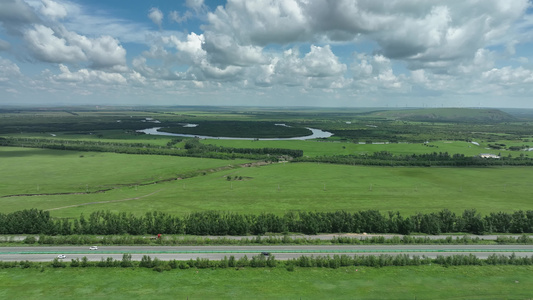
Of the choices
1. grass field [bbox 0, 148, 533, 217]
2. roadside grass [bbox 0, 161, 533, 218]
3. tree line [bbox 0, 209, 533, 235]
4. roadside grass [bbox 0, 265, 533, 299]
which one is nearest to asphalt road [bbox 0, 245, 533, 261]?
roadside grass [bbox 0, 265, 533, 299]

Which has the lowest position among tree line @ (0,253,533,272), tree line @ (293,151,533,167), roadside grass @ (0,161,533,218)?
roadside grass @ (0,161,533,218)

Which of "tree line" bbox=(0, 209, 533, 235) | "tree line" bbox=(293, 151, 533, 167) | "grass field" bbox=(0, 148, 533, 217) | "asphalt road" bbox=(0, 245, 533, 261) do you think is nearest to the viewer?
"asphalt road" bbox=(0, 245, 533, 261)

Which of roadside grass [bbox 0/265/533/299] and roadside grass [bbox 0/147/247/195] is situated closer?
roadside grass [bbox 0/265/533/299]

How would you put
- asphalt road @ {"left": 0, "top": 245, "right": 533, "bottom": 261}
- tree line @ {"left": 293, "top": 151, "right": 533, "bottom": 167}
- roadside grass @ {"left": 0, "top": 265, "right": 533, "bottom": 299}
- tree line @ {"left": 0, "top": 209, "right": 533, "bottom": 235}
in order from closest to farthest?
roadside grass @ {"left": 0, "top": 265, "right": 533, "bottom": 299}, asphalt road @ {"left": 0, "top": 245, "right": 533, "bottom": 261}, tree line @ {"left": 0, "top": 209, "right": 533, "bottom": 235}, tree line @ {"left": 293, "top": 151, "right": 533, "bottom": 167}

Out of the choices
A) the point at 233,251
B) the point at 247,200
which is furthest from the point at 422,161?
the point at 233,251

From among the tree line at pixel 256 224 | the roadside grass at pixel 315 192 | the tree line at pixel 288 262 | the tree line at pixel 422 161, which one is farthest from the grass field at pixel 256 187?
the tree line at pixel 288 262

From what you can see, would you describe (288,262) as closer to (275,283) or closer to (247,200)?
(275,283)

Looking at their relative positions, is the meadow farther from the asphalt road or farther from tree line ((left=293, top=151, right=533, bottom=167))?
tree line ((left=293, top=151, right=533, bottom=167))

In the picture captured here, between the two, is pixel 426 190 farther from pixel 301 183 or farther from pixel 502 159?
pixel 502 159
